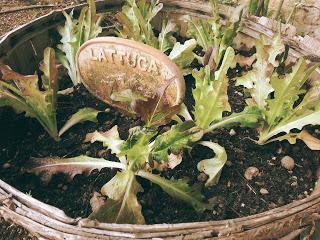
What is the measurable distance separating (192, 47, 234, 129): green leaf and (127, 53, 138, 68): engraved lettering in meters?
0.23

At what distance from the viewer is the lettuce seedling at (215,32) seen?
1532mm

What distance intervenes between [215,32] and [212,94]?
517 millimetres

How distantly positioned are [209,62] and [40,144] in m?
0.73

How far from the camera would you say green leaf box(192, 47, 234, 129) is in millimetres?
1211

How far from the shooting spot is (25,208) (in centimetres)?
95

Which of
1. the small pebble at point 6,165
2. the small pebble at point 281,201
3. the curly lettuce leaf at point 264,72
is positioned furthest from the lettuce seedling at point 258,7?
the small pebble at point 6,165

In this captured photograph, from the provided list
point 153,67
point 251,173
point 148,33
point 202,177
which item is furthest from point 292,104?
point 148,33

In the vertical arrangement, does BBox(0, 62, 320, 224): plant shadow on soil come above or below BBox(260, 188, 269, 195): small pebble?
above

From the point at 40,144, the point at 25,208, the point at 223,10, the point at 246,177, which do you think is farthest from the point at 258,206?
the point at 223,10

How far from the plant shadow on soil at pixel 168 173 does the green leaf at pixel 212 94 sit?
0.16m

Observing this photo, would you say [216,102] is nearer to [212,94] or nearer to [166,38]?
[212,94]

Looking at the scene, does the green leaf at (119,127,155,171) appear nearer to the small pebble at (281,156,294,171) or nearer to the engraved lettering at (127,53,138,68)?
the engraved lettering at (127,53,138,68)

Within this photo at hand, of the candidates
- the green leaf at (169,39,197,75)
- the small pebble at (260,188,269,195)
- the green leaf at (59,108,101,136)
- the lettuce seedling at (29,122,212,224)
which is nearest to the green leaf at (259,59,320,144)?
the small pebble at (260,188,269,195)

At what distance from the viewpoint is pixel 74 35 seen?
165cm
